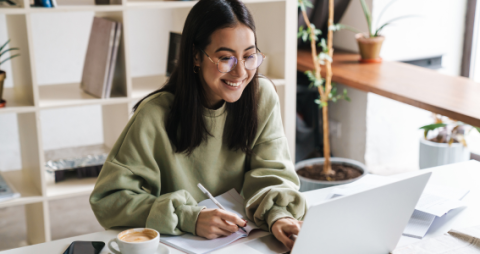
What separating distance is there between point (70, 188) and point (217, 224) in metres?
1.19

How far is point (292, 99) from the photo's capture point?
2334 mm

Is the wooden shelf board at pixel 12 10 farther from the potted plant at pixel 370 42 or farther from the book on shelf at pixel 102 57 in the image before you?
the potted plant at pixel 370 42

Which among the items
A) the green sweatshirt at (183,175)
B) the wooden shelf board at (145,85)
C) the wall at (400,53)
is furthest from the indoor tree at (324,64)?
the green sweatshirt at (183,175)

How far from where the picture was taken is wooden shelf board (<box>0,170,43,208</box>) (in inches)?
77.0

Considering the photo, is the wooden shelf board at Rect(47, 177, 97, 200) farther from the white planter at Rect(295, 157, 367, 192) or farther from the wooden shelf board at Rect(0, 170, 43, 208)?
the white planter at Rect(295, 157, 367, 192)

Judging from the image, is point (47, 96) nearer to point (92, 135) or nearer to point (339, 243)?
point (92, 135)

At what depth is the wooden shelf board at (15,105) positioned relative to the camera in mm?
1859

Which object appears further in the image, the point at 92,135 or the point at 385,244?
the point at 92,135

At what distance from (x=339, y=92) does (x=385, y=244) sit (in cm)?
209

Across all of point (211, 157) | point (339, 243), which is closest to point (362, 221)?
point (339, 243)

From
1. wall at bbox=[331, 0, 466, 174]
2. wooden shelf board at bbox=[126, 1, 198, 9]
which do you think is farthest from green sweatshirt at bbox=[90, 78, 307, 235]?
wall at bbox=[331, 0, 466, 174]

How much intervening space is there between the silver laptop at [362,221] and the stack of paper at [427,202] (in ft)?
0.38

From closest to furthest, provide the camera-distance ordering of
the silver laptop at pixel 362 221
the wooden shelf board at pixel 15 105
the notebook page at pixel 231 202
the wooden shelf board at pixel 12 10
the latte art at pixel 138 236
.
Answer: the silver laptop at pixel 362 221, the latte art at pixel 138 236, the notebook page at pixel 231 202, the wooden shelf board at pixel 12 10, the wooden shelf board at pixel 15 105

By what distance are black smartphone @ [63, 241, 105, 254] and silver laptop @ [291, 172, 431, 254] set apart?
414mm
